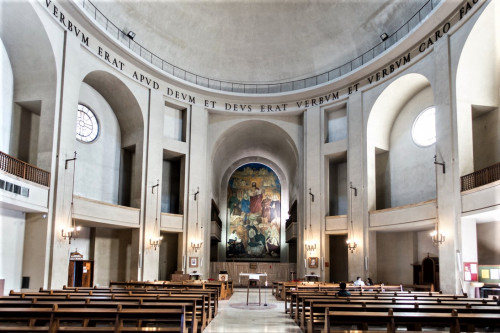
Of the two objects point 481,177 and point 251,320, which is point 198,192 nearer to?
point 251,320

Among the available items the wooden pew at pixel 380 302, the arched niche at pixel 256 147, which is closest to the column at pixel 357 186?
the arched niche at pixel 256 147

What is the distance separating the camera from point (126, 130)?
25000mm

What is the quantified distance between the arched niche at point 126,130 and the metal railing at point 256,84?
2.24 m

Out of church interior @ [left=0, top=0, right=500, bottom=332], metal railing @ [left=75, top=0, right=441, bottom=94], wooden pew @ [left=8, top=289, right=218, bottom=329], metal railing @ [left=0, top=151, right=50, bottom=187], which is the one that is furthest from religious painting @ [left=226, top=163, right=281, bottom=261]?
wooden pew @ [left=8, top=289, right=218, bottom=329]

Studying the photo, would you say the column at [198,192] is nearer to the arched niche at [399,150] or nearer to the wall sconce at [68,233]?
the wall sconce at [68,233]

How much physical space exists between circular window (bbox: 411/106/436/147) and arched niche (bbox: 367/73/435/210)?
0.22 metres

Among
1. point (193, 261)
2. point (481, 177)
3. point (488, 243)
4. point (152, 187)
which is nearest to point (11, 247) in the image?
point (152, 187)

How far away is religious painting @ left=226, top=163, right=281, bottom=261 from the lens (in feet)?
131

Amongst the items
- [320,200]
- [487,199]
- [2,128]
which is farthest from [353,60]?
[2,128]

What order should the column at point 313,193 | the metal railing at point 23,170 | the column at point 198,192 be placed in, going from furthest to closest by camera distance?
the column at point 198,192
the column at point 313,193
the metal railing at point 23,170

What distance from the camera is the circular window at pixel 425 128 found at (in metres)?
21.7

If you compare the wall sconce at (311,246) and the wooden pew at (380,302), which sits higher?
the wall sconce at (311,246)

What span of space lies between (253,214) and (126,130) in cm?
1847

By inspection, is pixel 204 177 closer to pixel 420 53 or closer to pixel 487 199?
pixel 420 53
